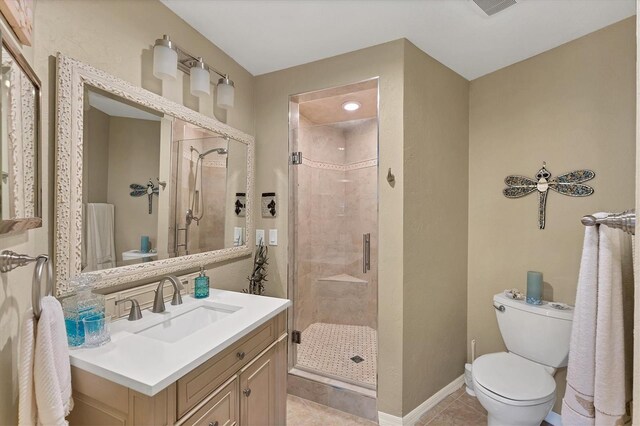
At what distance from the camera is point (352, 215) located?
309 cm

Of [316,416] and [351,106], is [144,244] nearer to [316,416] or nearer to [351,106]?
[316,416]

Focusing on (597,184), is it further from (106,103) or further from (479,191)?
(106,103)

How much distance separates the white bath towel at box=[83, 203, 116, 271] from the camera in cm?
120

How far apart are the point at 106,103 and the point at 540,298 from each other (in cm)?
271

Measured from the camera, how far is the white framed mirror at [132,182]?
1123mm

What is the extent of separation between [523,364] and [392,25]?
2.20 m

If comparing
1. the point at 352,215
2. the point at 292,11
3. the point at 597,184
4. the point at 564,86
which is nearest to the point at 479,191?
the point at 597,184

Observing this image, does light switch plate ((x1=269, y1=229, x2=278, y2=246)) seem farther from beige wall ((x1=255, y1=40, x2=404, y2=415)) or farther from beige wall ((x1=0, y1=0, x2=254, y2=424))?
beige wall ((x1=0, y1=0, x2=254, y2=424))

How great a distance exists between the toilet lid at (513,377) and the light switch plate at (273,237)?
1539 mm

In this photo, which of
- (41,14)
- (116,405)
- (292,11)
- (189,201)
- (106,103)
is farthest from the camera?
(189,201)

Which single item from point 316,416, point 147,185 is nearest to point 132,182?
point 147,185

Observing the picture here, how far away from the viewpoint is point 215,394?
1.11 m

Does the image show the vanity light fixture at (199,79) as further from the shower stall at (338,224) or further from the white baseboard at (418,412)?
the white baseboard at (418,412)

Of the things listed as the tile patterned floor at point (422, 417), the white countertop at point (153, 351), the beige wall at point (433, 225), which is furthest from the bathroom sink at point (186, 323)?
the beige wall at point (433, 225)
